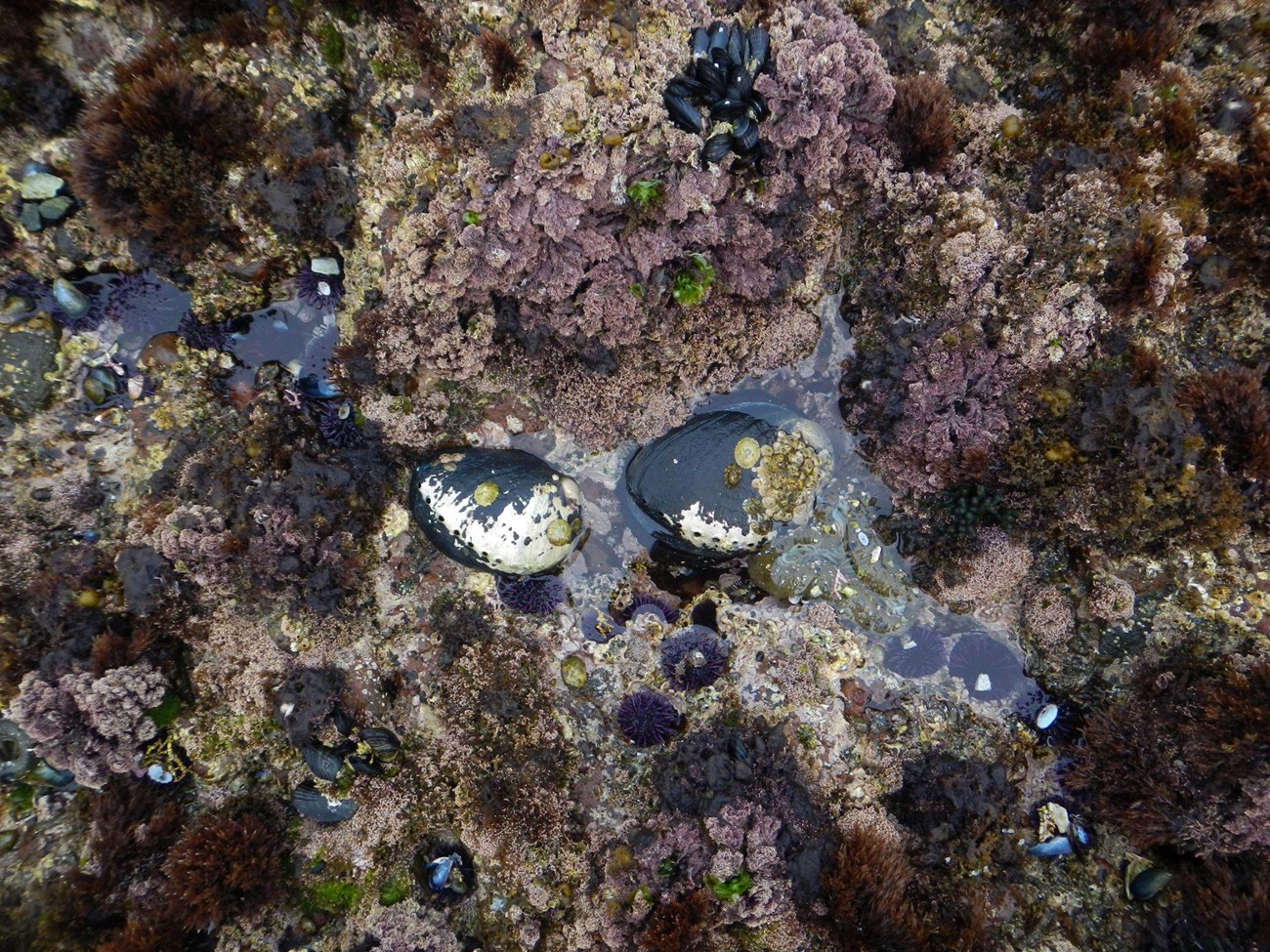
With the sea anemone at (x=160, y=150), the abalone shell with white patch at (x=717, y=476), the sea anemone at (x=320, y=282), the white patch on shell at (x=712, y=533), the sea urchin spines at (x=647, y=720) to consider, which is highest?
the sea anemone at (x=160, y=150)

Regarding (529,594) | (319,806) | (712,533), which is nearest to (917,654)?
(712,533)

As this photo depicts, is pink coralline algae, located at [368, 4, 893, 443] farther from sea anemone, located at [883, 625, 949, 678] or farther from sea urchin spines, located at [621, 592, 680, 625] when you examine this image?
sea anemone, located at [883, 625, 949, 678]

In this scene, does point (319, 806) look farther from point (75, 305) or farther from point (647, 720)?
point (75, 305)

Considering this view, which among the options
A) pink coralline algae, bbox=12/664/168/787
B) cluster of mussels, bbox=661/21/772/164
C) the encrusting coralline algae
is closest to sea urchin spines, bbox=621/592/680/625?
the encrusting coralline algae

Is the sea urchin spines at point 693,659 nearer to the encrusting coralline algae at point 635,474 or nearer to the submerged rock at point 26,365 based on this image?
the encrusting coralline algae at point 635,474

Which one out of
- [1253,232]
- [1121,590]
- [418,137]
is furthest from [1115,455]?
[418,137]

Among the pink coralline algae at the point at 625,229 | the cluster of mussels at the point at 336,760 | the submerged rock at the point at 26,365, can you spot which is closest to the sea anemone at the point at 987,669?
the pink coralline algae at the point at 625,229
